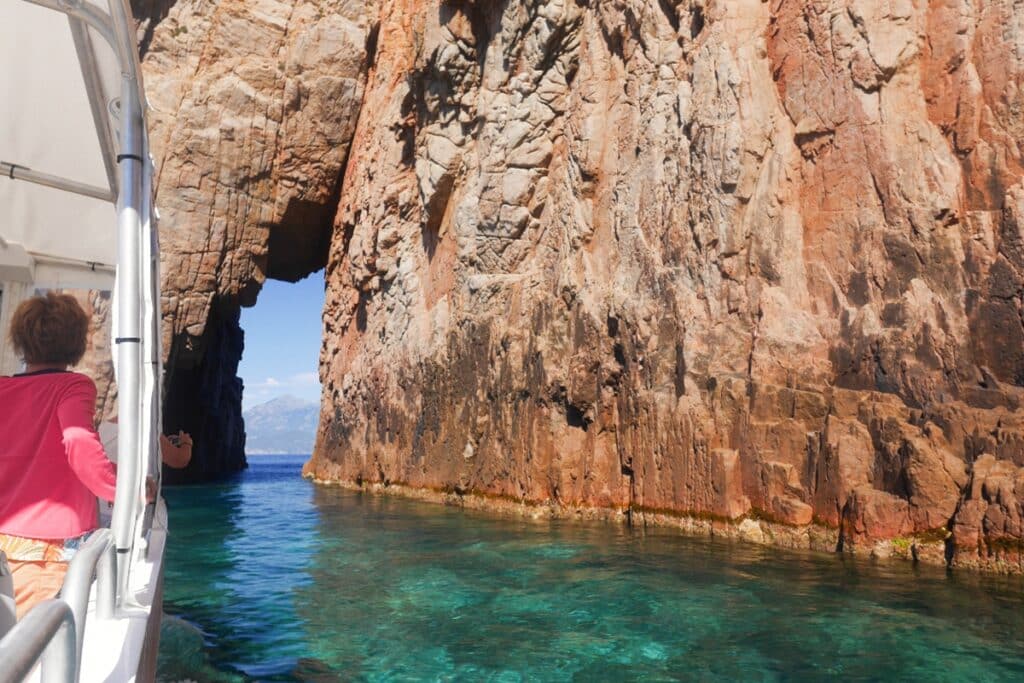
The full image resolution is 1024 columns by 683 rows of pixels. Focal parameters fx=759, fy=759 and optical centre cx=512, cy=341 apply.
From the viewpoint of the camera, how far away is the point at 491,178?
24500 millimetres

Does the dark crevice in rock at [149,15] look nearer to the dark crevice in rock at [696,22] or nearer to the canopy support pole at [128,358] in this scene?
the dark crevice in rock at [696,22]

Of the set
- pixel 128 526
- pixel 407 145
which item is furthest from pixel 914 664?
pixel 407 145

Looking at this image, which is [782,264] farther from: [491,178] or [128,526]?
[128,526]

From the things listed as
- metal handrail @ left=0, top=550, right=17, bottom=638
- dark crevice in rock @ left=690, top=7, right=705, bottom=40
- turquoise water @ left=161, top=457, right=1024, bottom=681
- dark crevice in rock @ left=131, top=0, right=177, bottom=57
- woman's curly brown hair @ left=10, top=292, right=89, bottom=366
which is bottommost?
turquoise water @ left=161, top=457, right=1024, bottom=681

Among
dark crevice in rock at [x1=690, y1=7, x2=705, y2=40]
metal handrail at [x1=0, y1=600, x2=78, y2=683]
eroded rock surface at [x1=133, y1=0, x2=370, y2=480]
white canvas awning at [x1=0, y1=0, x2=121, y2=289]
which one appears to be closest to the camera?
metal handrail at [x1=0, y1=600, x2=78, y2=683]

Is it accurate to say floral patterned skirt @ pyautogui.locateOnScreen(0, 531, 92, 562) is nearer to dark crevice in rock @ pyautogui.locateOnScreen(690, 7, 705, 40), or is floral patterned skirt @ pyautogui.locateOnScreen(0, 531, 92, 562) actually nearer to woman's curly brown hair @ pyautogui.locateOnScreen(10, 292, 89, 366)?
woman's curly brown hair @ pyautogui.locateOnScreen(10, 292, 89, 366)

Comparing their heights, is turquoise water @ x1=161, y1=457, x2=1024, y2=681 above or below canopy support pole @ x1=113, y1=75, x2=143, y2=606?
below

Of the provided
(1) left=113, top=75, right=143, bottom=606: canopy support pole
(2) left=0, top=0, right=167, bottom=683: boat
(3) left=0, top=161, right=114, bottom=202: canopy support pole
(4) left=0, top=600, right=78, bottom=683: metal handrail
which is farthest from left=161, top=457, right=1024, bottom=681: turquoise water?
(4) left=0, top=600, right=78, bottom=683: metal handrail

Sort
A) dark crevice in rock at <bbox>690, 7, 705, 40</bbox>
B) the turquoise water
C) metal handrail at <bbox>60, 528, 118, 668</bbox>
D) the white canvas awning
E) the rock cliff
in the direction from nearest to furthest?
1. metal handrail at <bbox>60, 528, 118, 668</bbox>
2. the white canvas awning
3. the turquoise water
4. the rock cliff
5. dark crevice in rock at <bbox>690, 7, 705, 40</bbox>

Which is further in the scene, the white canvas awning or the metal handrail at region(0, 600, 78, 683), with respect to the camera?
the white canvas awning

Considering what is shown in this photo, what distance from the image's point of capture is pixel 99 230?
232 inches

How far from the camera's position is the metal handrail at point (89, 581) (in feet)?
8.11

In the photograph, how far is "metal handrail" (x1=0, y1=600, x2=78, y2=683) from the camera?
152cm

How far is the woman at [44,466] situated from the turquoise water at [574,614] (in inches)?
160
